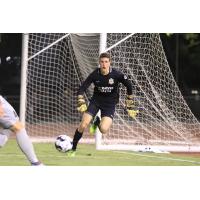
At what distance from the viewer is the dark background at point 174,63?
20.4m

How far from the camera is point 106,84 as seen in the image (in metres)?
10.7

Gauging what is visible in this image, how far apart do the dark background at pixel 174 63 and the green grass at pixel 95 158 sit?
335 inches

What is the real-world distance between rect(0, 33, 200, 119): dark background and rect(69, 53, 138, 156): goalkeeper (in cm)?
950

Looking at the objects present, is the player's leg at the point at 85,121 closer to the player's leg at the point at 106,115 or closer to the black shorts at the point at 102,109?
the black shorts at the point at 102,109

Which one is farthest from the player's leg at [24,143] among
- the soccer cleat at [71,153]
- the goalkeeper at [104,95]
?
the soccer cleat at [71,153]

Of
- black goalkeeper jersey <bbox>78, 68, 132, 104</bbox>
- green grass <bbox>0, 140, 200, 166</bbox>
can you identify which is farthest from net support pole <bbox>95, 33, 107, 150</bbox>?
black goalkeeper jersey <bbox>78, 68, 132, 104</bbox>

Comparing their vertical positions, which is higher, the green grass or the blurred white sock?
the blurred white sock

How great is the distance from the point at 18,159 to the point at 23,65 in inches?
139

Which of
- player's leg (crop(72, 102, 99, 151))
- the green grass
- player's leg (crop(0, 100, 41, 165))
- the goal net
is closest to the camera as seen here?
player's leg (crop(0, 100, 41, 165))

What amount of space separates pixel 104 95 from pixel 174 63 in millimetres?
11739

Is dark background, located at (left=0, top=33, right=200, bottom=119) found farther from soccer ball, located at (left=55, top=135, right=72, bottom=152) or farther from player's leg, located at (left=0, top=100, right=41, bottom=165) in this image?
player's leg, located at (left=0, top=100, right=41, bottom=165)

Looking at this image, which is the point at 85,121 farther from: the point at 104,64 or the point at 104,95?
the point at 104,64

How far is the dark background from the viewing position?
20.4 m

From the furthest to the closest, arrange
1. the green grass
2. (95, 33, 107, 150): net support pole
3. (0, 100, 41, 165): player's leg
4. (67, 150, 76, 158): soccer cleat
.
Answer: (95, 33, 107, 150): net support pole < (67, 150, 76, 158): soccer cleat < the green grass < (0, 100, 41, 165): player's leg
